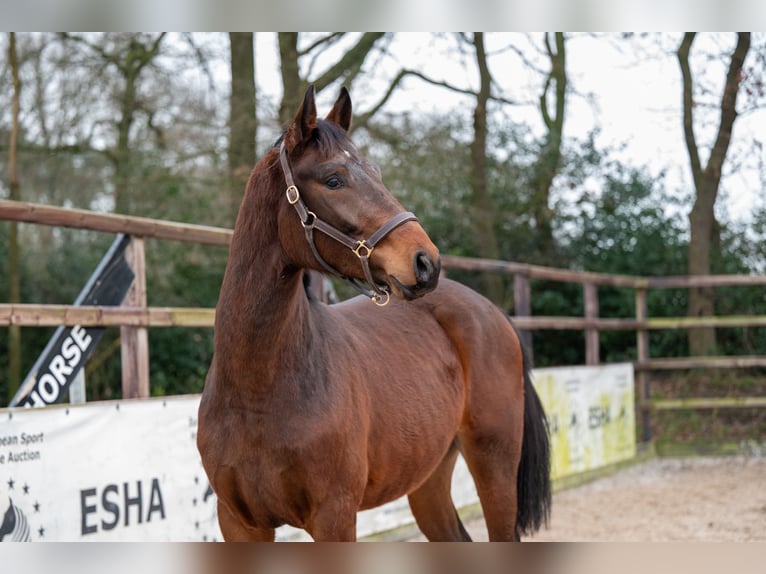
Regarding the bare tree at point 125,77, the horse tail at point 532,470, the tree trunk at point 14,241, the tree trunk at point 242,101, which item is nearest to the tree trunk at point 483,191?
the tree trunk at point 242,101

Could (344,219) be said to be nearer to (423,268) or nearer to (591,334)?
(423,268)

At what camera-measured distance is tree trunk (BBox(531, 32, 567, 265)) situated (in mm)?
9828

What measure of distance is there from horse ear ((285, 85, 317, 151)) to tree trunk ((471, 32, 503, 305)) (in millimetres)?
6982

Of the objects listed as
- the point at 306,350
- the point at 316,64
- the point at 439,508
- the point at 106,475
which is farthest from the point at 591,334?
the point at 306,350

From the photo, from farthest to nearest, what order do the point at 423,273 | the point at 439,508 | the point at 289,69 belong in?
the point at 289,69 < the point at 439,508 < the point at 423,273

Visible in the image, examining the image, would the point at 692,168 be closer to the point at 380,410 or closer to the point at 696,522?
the point at 696,522

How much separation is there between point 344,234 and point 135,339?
184 cm

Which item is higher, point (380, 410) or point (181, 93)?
point (181, 93)

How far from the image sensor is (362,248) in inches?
80.0

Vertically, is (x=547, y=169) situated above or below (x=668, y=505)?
above

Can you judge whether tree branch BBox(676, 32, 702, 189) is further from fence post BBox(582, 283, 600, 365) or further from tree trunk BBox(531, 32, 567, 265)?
fence post BBox(582, 283, 600, 365)

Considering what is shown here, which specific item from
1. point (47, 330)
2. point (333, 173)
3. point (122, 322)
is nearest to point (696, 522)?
point (122, 322)

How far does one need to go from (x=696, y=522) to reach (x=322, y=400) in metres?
3.84

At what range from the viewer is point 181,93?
29.7 feet
